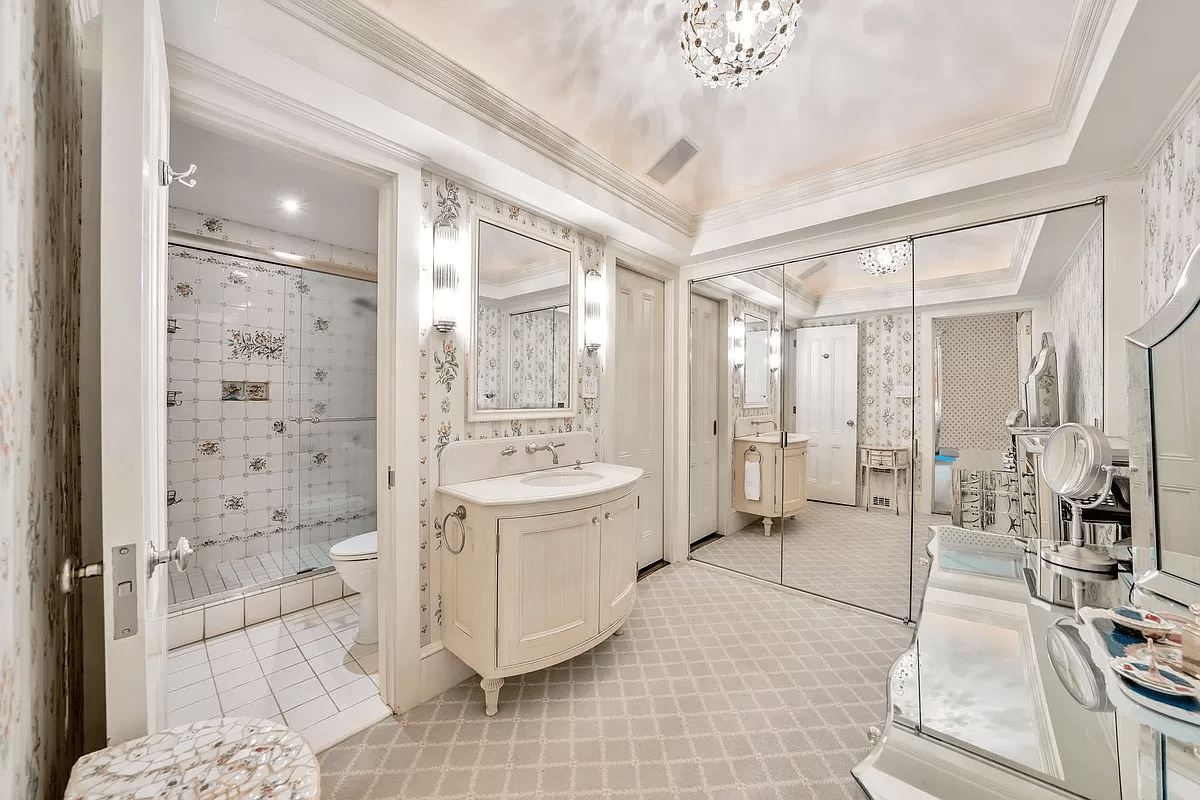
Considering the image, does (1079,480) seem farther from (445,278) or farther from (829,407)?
(445,278)

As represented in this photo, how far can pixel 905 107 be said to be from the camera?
224cm

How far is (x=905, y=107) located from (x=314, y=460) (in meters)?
4.30

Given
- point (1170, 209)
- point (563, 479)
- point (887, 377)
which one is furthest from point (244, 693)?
point (1170, 209)

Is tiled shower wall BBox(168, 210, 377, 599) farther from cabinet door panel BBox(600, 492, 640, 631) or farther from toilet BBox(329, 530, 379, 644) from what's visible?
cabinet door panel BBox(600, 492, 640, 631)

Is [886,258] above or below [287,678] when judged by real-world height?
above

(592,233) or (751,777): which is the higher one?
(592,233)

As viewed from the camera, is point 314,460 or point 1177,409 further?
point 314,460

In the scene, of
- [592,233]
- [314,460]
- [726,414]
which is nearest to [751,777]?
[726,414]

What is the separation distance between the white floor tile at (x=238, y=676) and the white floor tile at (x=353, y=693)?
0.46 m

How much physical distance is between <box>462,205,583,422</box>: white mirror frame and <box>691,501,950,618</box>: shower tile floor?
1766 millimetres

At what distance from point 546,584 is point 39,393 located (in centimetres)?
158

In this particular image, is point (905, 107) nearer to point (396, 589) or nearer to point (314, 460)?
point (396, 589)

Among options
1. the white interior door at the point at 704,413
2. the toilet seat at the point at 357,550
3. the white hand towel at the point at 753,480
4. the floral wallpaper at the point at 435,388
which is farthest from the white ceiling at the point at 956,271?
the toilet seat at the point at 357,550

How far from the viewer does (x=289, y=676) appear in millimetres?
2154
